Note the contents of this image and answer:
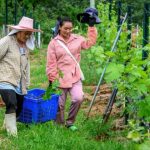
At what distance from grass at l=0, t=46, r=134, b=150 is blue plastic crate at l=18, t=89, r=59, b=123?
0.09m

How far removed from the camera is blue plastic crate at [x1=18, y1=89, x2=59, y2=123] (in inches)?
265

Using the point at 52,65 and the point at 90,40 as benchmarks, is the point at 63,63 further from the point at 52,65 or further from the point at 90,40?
the point at 90,40

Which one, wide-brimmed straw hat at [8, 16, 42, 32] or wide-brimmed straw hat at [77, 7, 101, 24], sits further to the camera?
wide-brimmed straw hat at [77, 7, 101, 24]

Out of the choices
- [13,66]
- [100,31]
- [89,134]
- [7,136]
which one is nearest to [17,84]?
[13,66]

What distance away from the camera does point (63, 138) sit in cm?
616

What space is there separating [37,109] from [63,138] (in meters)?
0.74

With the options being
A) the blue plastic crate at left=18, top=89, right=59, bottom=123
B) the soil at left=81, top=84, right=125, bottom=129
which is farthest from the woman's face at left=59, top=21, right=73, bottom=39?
the soil at left=81, top=84, right=125, bottom=129

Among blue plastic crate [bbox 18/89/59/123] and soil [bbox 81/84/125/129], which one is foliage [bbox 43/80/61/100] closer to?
blue plastic crate [bbox 18/89/59/123]

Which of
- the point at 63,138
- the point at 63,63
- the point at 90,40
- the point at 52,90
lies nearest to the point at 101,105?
the point at 90,40

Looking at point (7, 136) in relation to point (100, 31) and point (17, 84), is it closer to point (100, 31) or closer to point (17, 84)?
point (17, 84)

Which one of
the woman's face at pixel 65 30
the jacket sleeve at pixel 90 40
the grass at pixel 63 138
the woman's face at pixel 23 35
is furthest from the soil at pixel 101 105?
the woman's face at pixel 23 35

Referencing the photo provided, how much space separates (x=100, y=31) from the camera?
34.3 ft

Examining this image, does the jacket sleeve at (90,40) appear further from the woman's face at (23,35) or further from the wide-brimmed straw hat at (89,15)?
the woman's face at (23,35)

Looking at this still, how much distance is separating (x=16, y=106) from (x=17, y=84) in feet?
0.89
